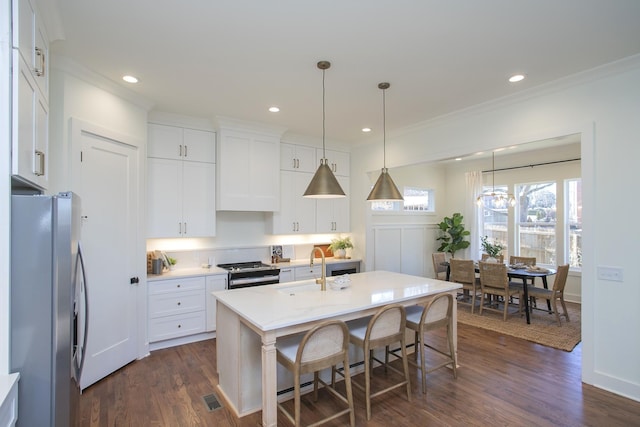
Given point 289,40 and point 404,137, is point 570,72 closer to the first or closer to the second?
point 404,137

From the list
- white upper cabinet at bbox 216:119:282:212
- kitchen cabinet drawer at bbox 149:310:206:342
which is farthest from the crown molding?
kitchen cabinet drawer at bbox 149:310:206:342

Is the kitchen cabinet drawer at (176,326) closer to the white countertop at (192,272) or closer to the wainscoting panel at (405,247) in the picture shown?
the white countertop at (192,272)

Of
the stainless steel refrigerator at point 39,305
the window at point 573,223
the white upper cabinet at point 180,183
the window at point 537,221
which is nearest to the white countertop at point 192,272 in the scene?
the white upper cabinet at point 180,183

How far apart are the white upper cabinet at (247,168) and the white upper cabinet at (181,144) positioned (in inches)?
6.1

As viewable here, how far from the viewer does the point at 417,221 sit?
7133 millimetres

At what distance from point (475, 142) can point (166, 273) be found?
404cm

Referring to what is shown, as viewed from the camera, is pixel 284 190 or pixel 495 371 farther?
pixel 284 190

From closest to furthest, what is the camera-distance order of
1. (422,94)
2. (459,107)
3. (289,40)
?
(289,40) → (422,94) → (459,107)

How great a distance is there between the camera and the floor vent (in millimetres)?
2600

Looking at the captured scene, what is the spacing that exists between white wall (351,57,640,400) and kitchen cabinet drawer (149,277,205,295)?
4028mm

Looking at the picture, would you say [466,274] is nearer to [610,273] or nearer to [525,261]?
[525,261]

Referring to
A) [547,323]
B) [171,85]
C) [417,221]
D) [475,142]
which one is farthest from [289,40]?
[417,221]

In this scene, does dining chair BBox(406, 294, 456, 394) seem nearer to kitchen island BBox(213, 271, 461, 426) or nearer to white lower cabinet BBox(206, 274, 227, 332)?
kitchen island BBox(213, 271, 461, 426)

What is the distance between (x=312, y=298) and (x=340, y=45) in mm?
2030
